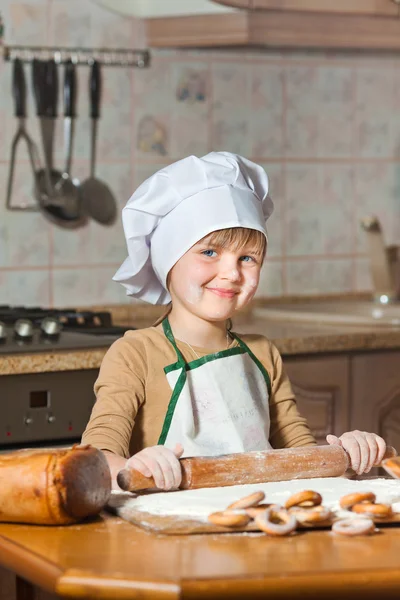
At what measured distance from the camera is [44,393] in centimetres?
210

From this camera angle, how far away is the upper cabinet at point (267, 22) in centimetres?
255

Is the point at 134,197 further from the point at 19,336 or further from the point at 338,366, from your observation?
the point at 338,366

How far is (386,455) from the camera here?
1.41 metres

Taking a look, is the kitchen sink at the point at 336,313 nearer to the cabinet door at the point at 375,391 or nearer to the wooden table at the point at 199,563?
the cabinet door at the point at 375,391

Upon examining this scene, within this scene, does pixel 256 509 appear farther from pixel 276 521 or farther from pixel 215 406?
pixel 215 406

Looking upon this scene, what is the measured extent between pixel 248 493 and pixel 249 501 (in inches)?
3.6

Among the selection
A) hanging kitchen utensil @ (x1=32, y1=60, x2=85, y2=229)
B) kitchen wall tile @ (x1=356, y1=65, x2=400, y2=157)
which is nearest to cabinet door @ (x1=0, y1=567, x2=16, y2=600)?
hanging kitchen utensil @ (x1=32, y1=60, x2=85, y2=229)

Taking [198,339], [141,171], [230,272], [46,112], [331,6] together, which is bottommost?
[198,339]

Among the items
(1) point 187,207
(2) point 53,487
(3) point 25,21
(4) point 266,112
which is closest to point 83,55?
(3) point 25,21

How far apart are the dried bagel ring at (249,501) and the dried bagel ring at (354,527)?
0.29ft

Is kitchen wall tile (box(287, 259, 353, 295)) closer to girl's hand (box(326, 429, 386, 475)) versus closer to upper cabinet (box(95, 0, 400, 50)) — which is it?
upper cabinet (box(95, 0, 400, 50))

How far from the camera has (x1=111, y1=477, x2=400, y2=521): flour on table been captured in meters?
1.18

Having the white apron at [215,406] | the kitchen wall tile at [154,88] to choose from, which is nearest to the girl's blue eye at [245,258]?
the white apron at [215,406]

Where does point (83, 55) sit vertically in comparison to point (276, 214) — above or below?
above
